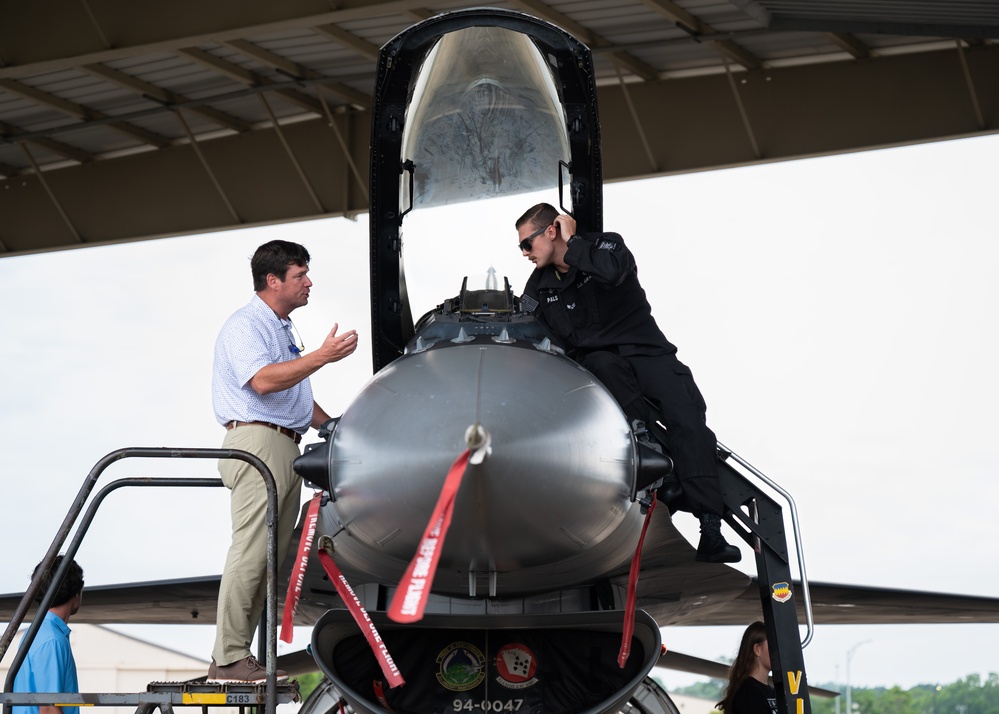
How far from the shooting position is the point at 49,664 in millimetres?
4949

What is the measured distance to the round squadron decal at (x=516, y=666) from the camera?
3939 mm

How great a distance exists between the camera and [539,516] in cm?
Answer: 282

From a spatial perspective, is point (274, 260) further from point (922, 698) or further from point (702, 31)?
point (922, 698)

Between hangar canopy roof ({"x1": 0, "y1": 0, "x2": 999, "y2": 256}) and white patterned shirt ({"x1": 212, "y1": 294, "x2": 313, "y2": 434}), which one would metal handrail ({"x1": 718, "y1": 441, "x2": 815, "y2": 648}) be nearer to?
white patterned shirt ({"x1": 212, "y1": 294, "x2": 313, "y2": 434})

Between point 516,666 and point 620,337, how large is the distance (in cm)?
133

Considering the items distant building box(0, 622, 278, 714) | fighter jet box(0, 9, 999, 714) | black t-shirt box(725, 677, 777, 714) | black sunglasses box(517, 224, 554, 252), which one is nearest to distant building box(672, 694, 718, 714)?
distant building box(0, 622, 278, 714)

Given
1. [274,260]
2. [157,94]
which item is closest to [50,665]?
[274,260]

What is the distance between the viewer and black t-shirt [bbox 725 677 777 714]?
5.62 meters

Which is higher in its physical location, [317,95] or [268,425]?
[317,95]

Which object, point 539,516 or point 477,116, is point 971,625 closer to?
point 477,116

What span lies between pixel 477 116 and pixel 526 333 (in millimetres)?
1191

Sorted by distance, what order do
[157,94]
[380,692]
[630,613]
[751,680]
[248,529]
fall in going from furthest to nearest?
[157,94] → [751,680] → [248,529] → [380,692] → [630,613]

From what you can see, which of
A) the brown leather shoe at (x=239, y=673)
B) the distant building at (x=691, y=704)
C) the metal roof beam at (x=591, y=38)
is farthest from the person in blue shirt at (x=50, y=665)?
the distant building at (x=691, y=704)

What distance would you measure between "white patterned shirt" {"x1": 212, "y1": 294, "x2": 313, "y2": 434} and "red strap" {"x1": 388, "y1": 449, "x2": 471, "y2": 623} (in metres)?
1.99
